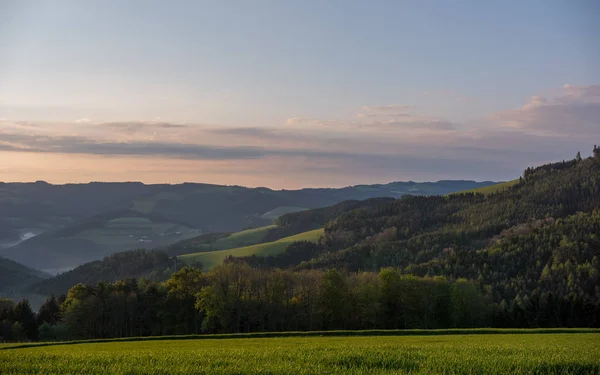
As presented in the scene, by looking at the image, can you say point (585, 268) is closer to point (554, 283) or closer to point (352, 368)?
point (554, 283)

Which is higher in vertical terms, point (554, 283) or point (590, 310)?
point (590, 310)

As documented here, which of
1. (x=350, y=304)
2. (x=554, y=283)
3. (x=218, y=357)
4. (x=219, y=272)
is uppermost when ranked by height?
(x=218, y=357)

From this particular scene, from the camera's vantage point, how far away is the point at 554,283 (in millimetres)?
176500

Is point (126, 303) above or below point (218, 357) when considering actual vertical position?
below

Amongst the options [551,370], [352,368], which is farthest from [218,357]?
[551,370]

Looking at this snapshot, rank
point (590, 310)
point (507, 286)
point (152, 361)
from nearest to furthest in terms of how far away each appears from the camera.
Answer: point (152, 361) → point (590, 310) → point (507, 286)

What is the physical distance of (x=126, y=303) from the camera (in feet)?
315

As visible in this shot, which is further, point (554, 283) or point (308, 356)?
point (554, 283)

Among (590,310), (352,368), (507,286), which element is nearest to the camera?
(352,368)

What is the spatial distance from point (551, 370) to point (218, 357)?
14694 millimetres

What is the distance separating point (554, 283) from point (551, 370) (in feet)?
582

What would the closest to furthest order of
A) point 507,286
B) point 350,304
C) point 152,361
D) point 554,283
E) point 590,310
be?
1. point 152,361
2. point 590,310
3. point 350,304
4. point 507,286
5. point 554,283

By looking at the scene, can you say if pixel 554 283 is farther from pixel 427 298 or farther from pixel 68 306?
pixel 68 306

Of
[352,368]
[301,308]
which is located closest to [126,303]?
[301,308]
